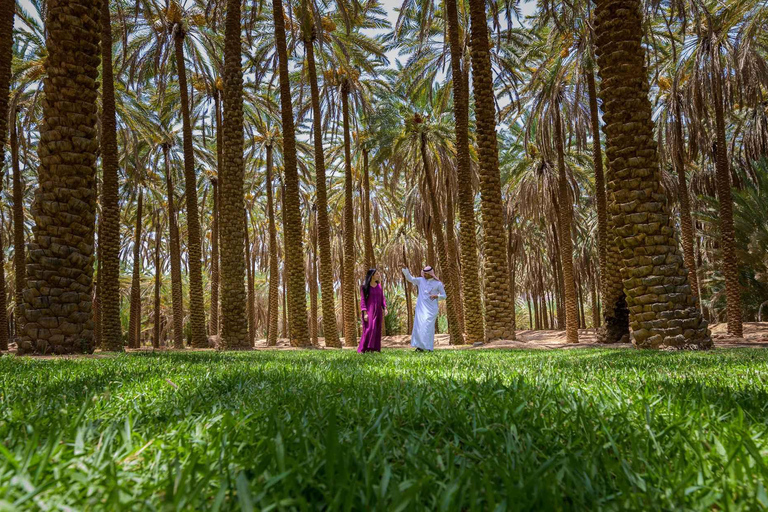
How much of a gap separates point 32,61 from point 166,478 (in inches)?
887

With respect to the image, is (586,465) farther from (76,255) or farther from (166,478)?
(76,255)

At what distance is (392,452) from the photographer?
4.69 ft

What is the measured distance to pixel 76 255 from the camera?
733 cm

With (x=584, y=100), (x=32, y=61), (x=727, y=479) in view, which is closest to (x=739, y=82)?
(x=584, y=100)

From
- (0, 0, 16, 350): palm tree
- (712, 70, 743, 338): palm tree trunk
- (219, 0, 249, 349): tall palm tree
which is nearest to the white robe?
(219, 0, 249, 349): tall palm tree

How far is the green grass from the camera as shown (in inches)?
41.1

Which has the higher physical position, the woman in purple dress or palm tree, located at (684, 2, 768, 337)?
palm tree, located at (684, 2, 768, 337)

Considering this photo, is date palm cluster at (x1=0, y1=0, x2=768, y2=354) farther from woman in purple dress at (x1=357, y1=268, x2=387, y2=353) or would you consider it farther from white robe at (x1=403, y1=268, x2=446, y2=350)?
woman in purple dress at (x1=357, y1=268, x2=387, y2=353)

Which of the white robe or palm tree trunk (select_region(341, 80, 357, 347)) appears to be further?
palm tree trunk (select_region(341, 80, 357, 347))

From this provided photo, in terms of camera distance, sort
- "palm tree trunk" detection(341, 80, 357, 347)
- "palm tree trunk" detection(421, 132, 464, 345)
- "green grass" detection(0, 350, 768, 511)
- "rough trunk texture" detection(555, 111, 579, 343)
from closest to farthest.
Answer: "green grass" detection(0, 350, 768, 511)
"rough trunk texture" detection(555, 111, 579, 343)
"palm tree trunk" detection(421, 132, 464, 345)
"palm tree trunk" detection(341, 80, 357, 347)

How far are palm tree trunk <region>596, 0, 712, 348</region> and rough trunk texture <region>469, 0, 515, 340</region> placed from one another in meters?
4.07

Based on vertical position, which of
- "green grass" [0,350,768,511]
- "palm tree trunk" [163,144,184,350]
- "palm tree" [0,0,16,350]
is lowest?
"green grass" [0,350,768,511]

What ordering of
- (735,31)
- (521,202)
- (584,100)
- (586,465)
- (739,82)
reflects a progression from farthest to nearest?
(521,202) → (584,100) → (735,31) → (739,82) → (586,465)

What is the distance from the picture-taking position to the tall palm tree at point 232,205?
40.1 feet
